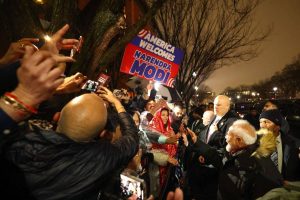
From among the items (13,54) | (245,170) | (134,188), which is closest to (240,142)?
(245,170)

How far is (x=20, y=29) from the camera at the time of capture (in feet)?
11.9

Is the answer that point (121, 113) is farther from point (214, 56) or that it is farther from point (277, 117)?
point (214, 56)

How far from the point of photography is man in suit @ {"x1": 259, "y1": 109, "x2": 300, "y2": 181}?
4.44 meters

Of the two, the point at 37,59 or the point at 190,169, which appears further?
the point at 190,169

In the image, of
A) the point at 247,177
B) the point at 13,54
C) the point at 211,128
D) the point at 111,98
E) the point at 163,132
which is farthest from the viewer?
the point at 163,132

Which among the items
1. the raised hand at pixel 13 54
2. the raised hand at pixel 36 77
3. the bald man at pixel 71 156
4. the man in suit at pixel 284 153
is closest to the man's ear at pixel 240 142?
the man in suit at pixel 284 153

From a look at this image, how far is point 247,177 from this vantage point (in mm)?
3117

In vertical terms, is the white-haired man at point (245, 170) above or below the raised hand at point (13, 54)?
below

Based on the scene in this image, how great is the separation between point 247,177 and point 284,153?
1858mm

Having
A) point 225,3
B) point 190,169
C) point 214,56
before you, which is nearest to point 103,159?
point 190,169

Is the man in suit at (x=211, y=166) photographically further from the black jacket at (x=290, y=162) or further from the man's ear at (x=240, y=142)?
the man's ear at (x=240, y=142)

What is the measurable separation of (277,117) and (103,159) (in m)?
3.94

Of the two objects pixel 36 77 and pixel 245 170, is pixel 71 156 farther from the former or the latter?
pixel 245 170

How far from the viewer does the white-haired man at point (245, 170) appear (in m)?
3.07
